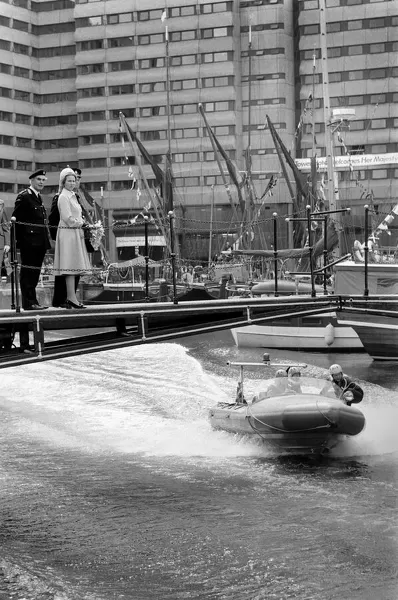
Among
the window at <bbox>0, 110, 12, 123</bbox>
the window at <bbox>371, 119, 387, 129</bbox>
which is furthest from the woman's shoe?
the window at <bbox>0, 110, 12, 123</bbox>

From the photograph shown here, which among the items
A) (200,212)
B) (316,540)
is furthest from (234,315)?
(200,212)

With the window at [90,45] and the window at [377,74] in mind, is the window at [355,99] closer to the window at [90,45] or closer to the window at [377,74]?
the window at [377,74]

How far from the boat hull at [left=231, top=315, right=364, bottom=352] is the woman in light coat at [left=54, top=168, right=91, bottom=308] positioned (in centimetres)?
2070

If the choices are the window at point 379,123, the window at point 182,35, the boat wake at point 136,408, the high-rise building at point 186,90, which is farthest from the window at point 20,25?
the boat wake at point 136,408

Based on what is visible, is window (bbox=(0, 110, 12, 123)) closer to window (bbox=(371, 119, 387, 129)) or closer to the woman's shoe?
window (bbox=(371, 119, 387, 129))

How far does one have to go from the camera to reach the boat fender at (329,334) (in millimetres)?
34750

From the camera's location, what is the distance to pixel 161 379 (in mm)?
29828

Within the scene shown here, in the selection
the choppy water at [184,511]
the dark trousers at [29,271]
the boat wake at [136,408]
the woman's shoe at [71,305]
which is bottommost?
the boat wake at [136,408]

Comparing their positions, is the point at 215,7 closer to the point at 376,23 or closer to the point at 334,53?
the point at 334,53

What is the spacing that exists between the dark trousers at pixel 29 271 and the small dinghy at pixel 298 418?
5947 millimetres

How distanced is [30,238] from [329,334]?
23132 millimetres

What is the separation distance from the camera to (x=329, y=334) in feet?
114

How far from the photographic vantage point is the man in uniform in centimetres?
1270

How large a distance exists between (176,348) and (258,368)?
686cm
